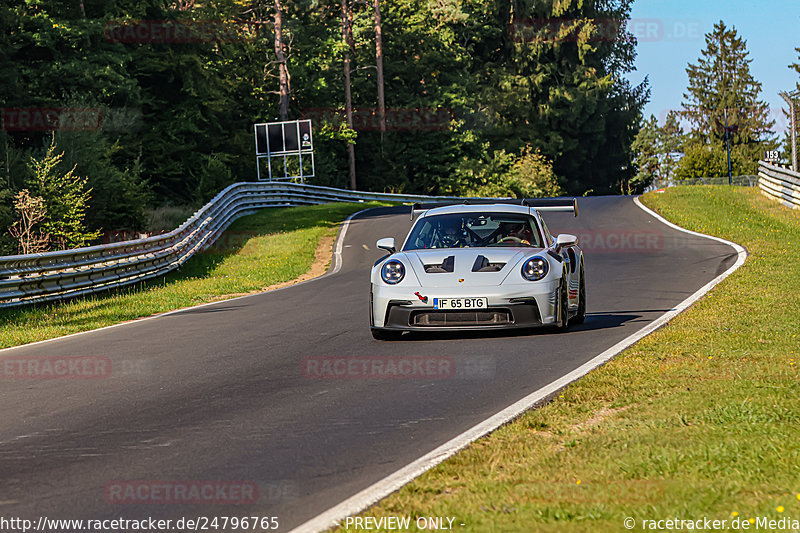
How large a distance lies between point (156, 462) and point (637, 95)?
78229 millimetres

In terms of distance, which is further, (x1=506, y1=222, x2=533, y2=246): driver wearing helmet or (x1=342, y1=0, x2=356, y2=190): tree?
(x1=342, y1=0, x2=356, y2=190): tree

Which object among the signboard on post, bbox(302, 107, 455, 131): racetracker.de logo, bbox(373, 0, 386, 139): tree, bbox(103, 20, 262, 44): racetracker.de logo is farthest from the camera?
bbox(302, 107, 455, 131): racetracker.de logo

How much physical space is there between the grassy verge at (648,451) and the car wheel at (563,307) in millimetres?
1279

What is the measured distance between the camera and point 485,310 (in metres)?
10.6

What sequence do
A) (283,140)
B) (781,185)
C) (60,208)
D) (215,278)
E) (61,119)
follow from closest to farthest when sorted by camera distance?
(215,278) < (60,208) < (781,185) < (61,119) < (283,140)

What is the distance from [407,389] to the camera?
Answer: 27.2 ft

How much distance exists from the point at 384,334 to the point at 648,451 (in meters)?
5.82

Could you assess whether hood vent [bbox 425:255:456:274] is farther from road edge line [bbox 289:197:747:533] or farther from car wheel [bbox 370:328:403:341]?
road edge line [bbox 289:197:747:533]

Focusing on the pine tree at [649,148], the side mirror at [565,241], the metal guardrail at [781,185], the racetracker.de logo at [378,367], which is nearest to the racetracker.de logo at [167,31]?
the metal guardrail at [781,185]

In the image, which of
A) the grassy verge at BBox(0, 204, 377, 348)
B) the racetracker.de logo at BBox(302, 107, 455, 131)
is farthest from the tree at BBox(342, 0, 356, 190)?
the grassy verge at BBox(0, 204, 377, 348)

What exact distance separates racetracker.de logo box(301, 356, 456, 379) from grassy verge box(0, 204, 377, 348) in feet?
18.0

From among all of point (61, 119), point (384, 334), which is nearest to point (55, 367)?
point (384, 334)

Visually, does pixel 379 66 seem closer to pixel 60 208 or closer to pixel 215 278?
pixel 60 208

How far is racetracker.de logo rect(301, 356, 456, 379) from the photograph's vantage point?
902cm
